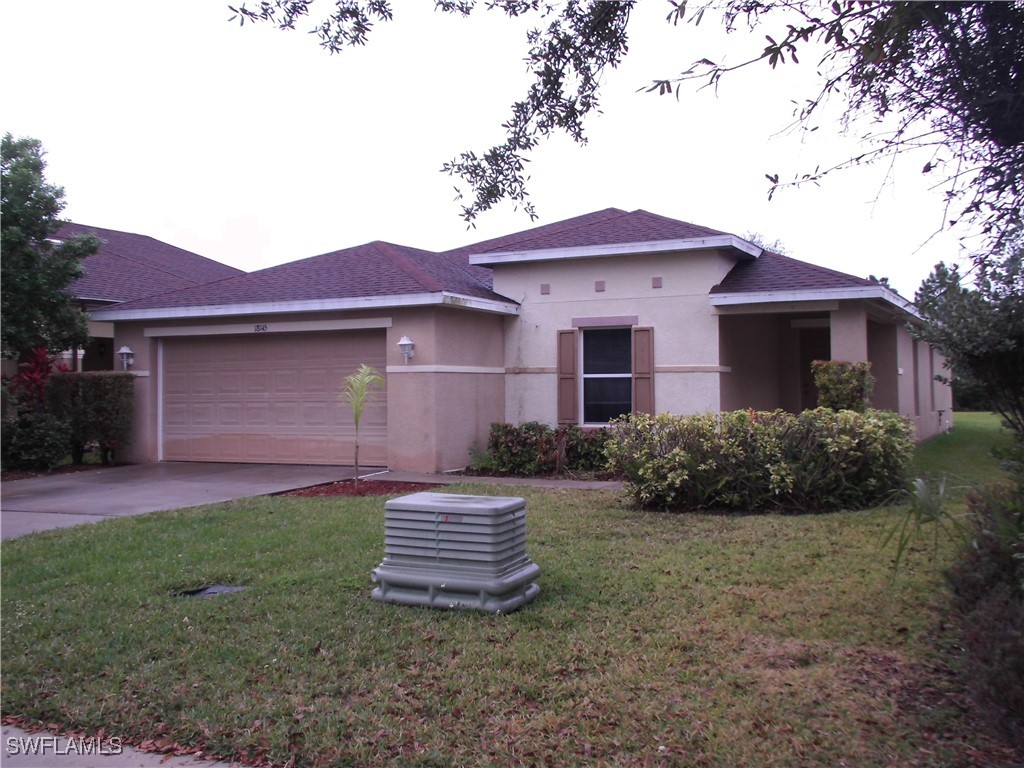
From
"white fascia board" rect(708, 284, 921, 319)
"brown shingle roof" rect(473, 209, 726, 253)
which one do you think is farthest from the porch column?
"brown shingle roof" rect(473, 209, 726, 253)

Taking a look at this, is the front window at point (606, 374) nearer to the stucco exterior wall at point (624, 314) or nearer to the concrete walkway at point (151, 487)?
the stucco exterior wall at point (624, 314)

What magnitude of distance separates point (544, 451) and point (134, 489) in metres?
6.28

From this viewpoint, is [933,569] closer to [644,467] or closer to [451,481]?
[644,467]

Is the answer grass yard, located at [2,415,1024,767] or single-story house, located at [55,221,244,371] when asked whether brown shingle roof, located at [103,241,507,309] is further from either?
grass yard, located at [2,415,1024,767]

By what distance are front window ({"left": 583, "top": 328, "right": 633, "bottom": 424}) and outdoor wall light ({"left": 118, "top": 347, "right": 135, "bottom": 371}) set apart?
8602 mm

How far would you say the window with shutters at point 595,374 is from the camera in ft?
50.7

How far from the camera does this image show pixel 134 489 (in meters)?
13.0

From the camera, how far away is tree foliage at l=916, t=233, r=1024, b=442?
7895 mm

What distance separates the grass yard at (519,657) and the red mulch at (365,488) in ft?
11.5

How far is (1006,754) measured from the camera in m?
4.12

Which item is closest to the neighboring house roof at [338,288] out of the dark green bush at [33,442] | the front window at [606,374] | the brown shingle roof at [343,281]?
the brown shingle roof at [343,281]

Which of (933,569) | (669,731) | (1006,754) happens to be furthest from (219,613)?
(933,569)

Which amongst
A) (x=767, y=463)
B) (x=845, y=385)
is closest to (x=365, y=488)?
(x=767, y=463)

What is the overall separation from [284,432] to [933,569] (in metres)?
11.6
